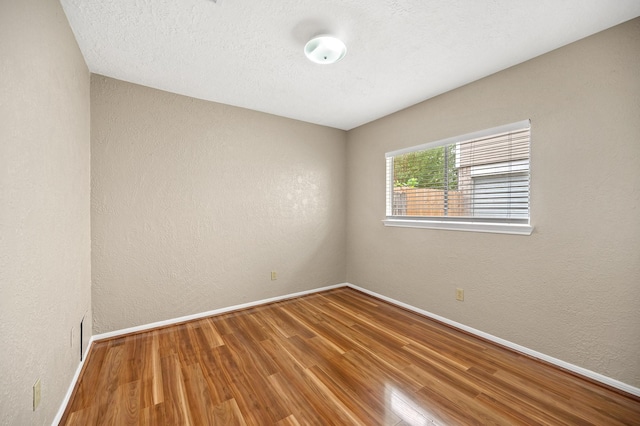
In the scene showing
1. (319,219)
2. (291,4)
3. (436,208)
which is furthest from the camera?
(319,219)

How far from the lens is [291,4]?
1.55 m

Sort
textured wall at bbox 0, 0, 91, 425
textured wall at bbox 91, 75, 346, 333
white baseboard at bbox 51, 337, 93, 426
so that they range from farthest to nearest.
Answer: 1. textured wall at bbox 91, 75, 346, 333
2. white baseboard at bbox 51, 337, 93, 426
3. textured wall at bbox 0, 0, 91, 425

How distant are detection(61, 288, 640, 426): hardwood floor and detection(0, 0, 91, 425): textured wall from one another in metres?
0.36

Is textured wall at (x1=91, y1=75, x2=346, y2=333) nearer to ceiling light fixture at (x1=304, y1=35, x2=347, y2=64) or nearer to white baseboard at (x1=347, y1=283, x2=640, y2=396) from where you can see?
ceiling light fixture at (x1=304, y1=35, x2=347, y2=64)

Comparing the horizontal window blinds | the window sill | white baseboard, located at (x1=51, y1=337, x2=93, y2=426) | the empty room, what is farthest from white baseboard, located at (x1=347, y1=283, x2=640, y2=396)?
white baseboard, located at (x1=51, y1=337, x2=93, y2=426)

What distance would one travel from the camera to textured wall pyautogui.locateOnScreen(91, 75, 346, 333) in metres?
2.40

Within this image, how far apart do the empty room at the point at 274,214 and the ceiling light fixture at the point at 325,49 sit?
0.05 ft

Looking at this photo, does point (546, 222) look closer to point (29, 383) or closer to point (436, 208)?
point (436, 208)

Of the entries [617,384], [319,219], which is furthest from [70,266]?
[617,384]

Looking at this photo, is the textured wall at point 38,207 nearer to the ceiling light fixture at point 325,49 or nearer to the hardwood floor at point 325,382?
the hardwood floor at point 325,382

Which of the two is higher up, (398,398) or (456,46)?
(456,46)

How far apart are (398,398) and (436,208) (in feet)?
6.35

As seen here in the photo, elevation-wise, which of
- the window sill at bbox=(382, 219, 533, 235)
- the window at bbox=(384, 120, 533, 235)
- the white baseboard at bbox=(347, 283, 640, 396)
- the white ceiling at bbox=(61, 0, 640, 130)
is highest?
the white ceiling at bbox=(61, 0, 640, 130)

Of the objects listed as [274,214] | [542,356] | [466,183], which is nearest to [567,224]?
[466,183]
